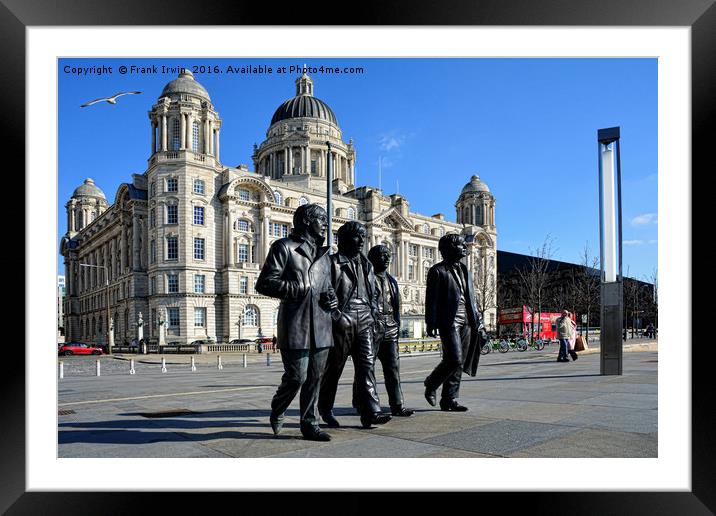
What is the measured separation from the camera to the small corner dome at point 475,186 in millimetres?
100875

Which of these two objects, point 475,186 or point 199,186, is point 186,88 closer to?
point 199,186

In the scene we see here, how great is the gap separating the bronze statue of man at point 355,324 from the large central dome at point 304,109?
87.1m

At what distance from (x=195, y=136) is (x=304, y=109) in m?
34.9

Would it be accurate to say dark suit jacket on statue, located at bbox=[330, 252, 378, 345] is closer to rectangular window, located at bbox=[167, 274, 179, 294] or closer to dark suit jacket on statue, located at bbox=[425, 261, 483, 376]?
dark suit jacket on statue, located at bbox=[425, 261, 483, 376]

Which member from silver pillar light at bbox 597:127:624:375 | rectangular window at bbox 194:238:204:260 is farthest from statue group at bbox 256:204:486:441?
rectangular window at bbox 194:238:204:260

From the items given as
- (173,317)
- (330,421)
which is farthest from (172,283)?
(330,421)

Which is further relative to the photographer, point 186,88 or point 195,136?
point 195,136

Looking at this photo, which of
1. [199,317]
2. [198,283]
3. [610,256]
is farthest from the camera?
[198,283]

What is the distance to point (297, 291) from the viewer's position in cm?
543

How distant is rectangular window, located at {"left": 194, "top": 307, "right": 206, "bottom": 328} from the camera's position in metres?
59.3

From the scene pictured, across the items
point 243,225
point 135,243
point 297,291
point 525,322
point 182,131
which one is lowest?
point 525,322
